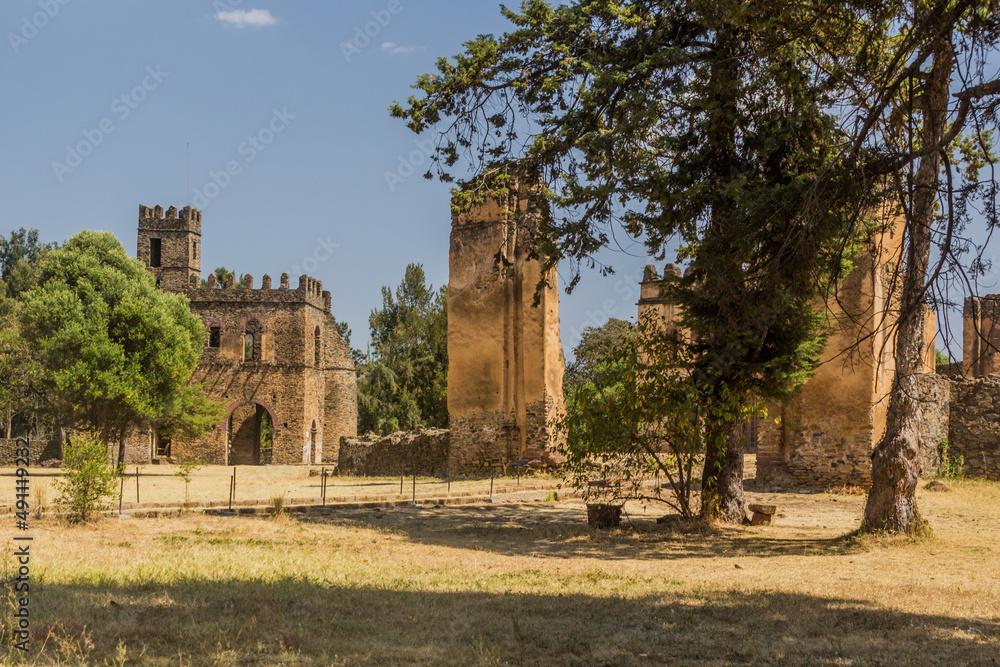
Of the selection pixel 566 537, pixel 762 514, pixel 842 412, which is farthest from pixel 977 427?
pixel 566 537

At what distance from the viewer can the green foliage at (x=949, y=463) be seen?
18203mm

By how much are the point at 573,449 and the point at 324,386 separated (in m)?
34.5

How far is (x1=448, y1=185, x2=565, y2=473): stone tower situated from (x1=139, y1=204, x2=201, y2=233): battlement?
102ft

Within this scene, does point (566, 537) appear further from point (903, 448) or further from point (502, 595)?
point (903, 448)

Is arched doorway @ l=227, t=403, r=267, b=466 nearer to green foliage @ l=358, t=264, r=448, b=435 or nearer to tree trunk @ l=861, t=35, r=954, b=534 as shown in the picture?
green foliage @ l=358, t=264, r=448, b=435

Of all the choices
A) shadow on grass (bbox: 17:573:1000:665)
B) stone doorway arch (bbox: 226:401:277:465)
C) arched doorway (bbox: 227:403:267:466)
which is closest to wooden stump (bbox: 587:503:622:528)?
shadow on grass (bbox: 17:573:1000:665)

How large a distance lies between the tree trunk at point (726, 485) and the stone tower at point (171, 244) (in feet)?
129

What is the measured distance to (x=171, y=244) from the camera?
45.8 meters

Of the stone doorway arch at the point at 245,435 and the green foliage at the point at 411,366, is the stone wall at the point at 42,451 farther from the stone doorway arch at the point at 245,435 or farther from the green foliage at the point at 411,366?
the green foliage at the point at 411,366

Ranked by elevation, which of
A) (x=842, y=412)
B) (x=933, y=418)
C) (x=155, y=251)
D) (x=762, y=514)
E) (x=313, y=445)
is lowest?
(x=313, y=445)

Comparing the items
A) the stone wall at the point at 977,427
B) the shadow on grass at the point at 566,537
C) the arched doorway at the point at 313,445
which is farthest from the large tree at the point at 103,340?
the stone wall at the point at 977,427

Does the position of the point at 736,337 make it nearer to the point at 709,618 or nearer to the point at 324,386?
the point at 709,618

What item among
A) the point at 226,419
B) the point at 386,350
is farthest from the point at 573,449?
the point at 226,419

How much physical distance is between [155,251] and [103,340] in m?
22.9
